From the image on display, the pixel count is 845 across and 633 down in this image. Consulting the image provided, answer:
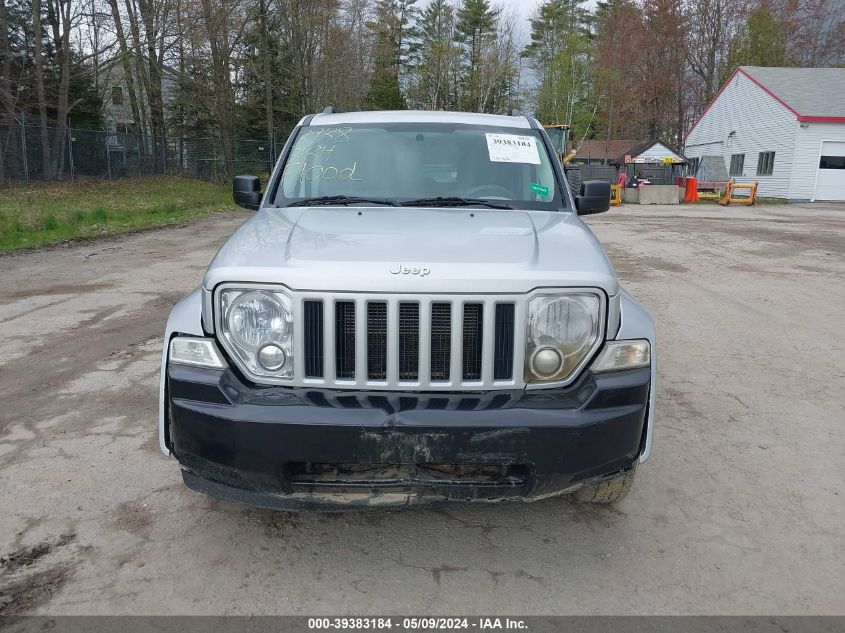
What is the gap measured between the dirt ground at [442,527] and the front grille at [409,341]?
79cm

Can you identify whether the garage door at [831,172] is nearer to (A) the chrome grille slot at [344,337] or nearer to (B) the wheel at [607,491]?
(B) the wheel at [607,491]

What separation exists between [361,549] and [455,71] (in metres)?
56.7

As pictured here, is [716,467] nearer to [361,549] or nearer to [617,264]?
[361,549]

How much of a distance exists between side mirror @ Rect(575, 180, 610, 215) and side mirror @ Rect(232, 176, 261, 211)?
202 cm

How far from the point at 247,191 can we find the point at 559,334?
2.48 metres

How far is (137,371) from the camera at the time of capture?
496 centimetres

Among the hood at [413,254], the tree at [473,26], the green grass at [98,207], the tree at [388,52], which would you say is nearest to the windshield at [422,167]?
the hood at [413,254]

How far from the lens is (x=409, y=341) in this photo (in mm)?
2449

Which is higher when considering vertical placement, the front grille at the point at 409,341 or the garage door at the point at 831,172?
the garage door at the point at 831,172

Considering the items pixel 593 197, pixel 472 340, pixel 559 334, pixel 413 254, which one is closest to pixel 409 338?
pixel 472 340

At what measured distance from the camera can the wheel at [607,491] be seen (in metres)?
2.83
